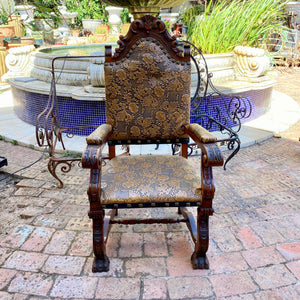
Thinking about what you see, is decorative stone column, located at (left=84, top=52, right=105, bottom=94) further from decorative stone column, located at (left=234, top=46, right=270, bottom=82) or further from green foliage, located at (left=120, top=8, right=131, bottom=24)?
green foliage, located at (left=120, top=8, right=131, bottom=24)

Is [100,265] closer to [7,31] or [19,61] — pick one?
[19,61]

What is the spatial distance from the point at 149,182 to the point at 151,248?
1.61ft

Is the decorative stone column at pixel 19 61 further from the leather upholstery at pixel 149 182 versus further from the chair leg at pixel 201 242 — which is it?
the chair leg at pixel 201 242

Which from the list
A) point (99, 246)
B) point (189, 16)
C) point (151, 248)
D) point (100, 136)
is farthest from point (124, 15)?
point (99, 246)

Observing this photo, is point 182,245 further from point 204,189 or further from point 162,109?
point 162,109

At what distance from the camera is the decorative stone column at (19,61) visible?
16.8ft

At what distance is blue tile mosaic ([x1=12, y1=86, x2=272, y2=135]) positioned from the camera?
138 inches

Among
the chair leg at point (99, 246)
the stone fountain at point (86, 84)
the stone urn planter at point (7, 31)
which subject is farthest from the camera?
the stone urn planter at point (7, 31)

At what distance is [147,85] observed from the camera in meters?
1.90

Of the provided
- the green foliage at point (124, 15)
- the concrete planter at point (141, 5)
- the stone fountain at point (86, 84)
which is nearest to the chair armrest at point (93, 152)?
the stone fountain at point (86, 84)

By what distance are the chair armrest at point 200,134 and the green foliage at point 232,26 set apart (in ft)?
9.89

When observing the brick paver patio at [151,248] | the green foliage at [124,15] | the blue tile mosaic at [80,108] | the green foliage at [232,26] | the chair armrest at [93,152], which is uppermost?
the green foliage at [124,15]

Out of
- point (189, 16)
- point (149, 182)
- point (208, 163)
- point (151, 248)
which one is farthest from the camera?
point (189, 16)

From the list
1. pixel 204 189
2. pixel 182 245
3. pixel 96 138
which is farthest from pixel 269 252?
pixel 96 138
